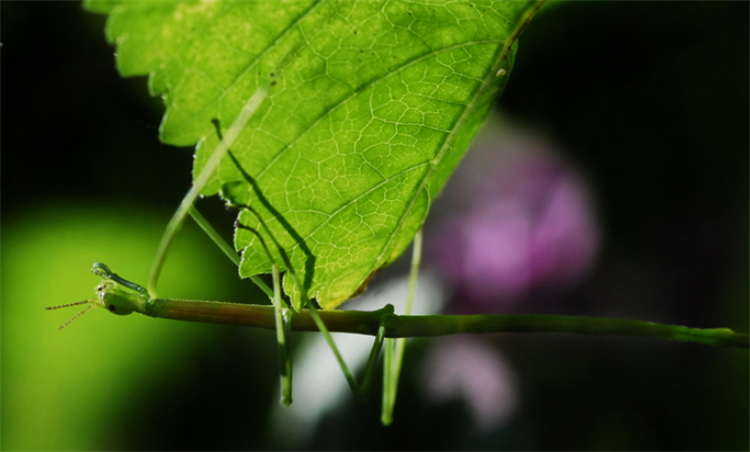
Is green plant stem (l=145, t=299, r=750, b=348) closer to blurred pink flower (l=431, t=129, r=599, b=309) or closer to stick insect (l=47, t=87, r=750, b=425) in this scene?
stick insect (l=47, t=87, r=750, b=425)

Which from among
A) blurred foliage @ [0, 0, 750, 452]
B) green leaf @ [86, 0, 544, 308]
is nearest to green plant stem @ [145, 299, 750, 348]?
green leaf @ [86, 0, 544, 308]

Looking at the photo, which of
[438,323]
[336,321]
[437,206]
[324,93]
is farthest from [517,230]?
[324,93]

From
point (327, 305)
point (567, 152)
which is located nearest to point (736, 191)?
point (567, 152)

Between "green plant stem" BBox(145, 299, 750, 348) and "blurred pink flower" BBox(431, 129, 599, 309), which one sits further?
"blurred pink flower" BBox(431, 129, 599, 309)

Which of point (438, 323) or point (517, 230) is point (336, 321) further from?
point (517, 230)

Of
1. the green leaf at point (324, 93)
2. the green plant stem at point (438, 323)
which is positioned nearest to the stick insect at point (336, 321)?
the green plant stem at point (438, 323)

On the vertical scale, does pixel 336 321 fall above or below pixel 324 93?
below

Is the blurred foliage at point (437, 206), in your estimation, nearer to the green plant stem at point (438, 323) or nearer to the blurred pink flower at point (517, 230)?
the blurred pink flower at point (517, 230)
